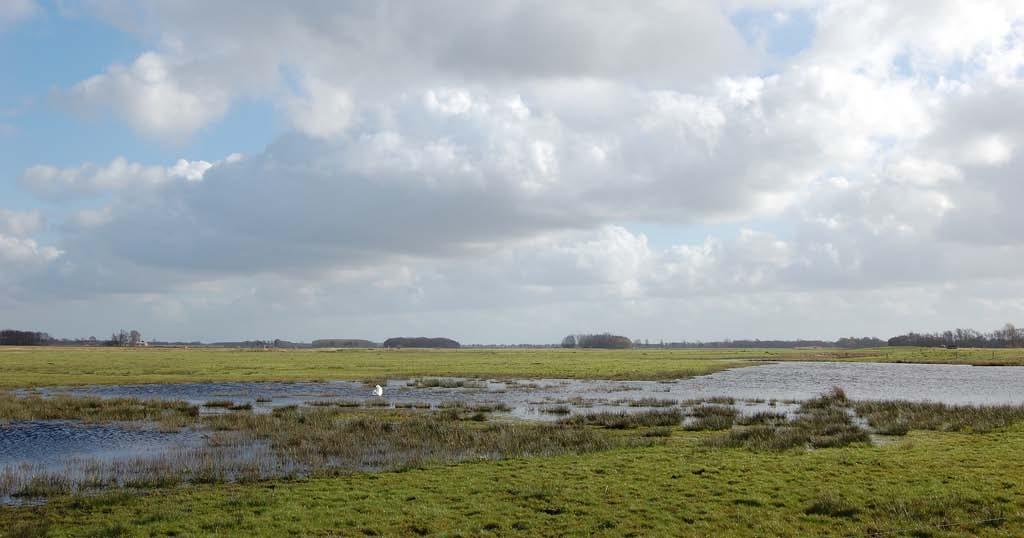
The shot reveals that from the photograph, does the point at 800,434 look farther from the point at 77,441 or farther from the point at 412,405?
the point at 77,441

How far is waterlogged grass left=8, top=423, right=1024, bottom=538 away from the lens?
45.7 ft

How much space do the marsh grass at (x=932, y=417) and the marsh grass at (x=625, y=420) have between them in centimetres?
916

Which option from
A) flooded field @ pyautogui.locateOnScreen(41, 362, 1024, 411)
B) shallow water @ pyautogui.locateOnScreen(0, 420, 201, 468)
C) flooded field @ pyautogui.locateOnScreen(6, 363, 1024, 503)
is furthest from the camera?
flooded field @ pyautogui.locateOnScreen(41, 362, 1024, 411)

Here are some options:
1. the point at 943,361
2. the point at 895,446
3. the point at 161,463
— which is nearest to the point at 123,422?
the point at 161,463

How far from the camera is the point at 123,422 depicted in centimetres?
3506

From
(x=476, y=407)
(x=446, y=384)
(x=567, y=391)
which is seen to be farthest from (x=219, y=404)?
(x=567, y=391)

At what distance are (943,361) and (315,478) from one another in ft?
409

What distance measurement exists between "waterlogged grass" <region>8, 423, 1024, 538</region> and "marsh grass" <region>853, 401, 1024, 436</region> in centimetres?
855

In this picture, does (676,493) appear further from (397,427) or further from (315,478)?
(397,427)

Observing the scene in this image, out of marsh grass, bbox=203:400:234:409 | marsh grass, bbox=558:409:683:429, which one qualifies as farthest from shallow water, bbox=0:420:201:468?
marsh grass, bbox=558:409:683:429

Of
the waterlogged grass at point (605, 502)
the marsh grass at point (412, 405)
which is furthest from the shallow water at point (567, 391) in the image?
the waterlogged grass at point (605, 502)

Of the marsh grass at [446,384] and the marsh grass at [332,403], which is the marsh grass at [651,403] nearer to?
the marsh grass at [332,403]

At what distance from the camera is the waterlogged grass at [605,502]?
1392 cm

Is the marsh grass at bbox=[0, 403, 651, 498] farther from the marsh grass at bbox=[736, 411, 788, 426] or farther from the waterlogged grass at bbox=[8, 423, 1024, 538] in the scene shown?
the marsh grass at bbox=[736, 411, 788, 426]
